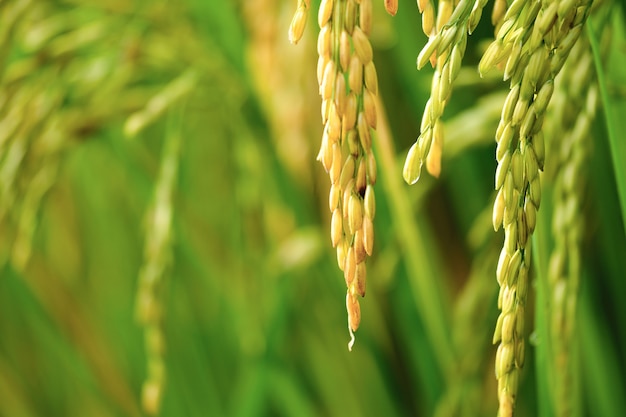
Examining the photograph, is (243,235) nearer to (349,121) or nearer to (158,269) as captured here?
(158,269)

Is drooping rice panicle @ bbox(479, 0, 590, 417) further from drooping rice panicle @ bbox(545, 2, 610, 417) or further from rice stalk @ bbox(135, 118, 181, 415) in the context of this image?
rice stalk @ bbox(135, 118, 181, 415)

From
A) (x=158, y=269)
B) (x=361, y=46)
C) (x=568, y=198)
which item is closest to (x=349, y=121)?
(x=361, y=46)

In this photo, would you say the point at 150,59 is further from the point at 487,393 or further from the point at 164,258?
the point at 487,393

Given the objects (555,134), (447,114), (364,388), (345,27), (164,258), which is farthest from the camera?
(364,388)

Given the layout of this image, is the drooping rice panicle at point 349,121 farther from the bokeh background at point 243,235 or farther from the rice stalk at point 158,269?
the rice stalk at point 158,269

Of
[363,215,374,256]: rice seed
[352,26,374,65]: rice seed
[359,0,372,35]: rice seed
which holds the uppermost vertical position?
[359,0,372,35]: rice seed

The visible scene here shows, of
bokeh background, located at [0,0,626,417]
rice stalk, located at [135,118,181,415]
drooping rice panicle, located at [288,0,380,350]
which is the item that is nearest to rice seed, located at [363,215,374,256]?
drooping rice panicle, located at [288,0,380,350]

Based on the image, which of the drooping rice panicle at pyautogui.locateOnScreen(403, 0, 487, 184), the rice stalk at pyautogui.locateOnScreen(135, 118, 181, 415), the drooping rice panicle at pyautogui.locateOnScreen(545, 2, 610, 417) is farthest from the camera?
the rice stalk at pyautogui.locateOnScreen(135, 118, 181, 415)

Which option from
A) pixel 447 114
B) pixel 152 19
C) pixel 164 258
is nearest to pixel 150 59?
pixel 152 19
